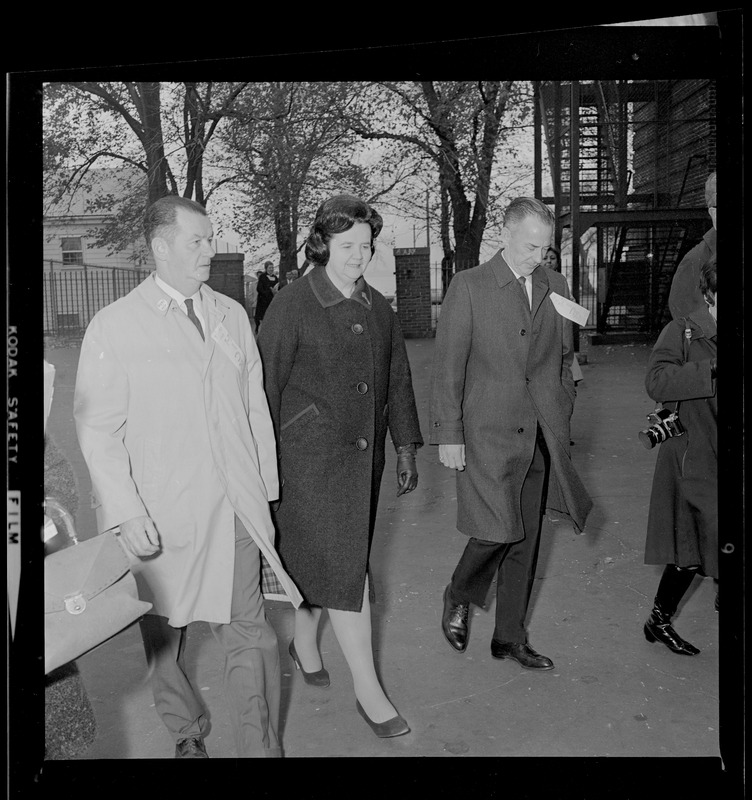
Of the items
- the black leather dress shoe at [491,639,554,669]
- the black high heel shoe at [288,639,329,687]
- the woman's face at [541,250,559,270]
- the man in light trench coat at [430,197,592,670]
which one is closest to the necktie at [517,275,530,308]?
the man in light trench coat at [430,197,592,670]

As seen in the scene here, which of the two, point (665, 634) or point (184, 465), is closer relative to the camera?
point (184, 465)

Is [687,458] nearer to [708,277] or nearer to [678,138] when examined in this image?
[708,277]

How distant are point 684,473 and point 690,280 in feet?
2.63

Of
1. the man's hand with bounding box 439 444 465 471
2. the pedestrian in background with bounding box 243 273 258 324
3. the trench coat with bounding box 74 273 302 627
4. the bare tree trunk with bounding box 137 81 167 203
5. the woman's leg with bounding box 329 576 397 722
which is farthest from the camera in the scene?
the man's hand with bounding box 439 444 465 471

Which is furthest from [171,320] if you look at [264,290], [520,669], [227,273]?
[520,669]

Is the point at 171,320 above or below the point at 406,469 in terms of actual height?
above

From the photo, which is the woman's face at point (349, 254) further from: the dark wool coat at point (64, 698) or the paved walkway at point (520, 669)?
the dark wool coat at point (64, 698)

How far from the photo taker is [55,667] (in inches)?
110

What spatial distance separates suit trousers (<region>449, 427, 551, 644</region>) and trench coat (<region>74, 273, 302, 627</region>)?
104cm

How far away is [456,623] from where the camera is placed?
4074 millimetres

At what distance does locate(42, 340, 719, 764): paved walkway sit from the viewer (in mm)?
3324

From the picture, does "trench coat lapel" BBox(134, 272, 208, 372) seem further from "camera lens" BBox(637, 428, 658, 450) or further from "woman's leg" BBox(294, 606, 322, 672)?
"camera lens" BBox(637, 428, 658, 450)

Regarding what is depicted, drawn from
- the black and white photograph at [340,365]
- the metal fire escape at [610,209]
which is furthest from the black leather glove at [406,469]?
the metal fire escape at [610,209]
